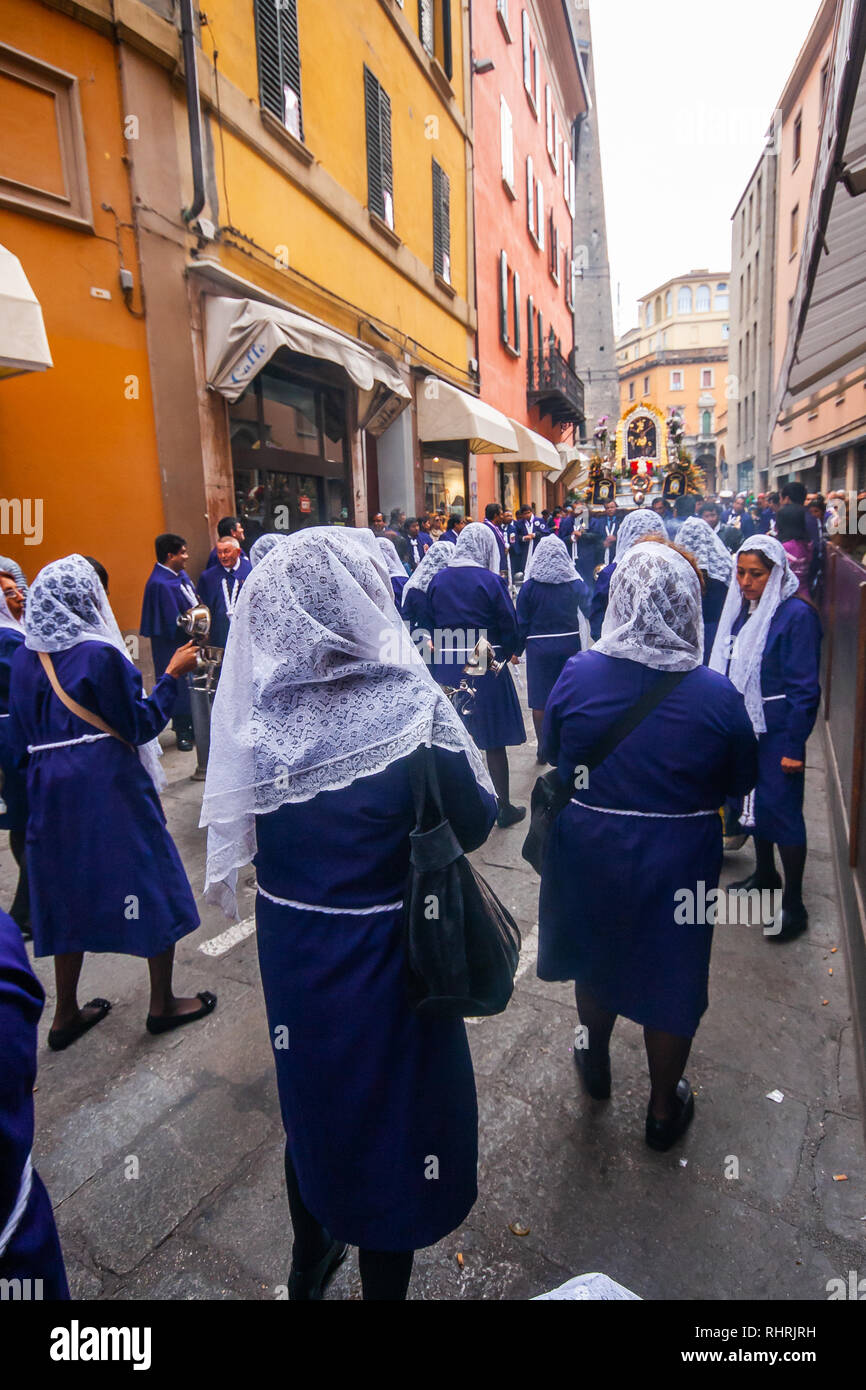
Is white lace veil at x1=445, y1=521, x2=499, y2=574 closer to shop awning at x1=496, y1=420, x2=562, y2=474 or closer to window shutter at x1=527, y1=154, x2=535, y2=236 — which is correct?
shop awning at x1=496, y1=420, x2=562, y2=474

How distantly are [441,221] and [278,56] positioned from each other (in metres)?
6.29

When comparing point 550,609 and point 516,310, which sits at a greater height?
point 516,310

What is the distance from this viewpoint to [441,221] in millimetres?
14445

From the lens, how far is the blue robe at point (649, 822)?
2.24 m

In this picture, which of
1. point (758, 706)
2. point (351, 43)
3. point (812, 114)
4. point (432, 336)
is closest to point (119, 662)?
point (758, 706)

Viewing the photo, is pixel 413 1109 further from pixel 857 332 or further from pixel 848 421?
pixel 848 421

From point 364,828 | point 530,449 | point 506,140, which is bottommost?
point 364,828

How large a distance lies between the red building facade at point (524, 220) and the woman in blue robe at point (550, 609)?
40.6ft

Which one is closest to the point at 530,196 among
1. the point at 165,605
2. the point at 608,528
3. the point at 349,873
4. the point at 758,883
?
the point at 608,528

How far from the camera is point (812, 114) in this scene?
20.9 meters

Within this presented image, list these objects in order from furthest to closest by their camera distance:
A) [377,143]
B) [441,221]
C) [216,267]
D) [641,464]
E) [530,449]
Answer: [641,464], [530,449], [441,221], [377,143], [216,267]

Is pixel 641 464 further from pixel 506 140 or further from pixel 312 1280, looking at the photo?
pixel 312 1280

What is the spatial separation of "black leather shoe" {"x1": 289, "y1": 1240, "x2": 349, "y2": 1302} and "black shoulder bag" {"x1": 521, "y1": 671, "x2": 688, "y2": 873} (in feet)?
4.03
